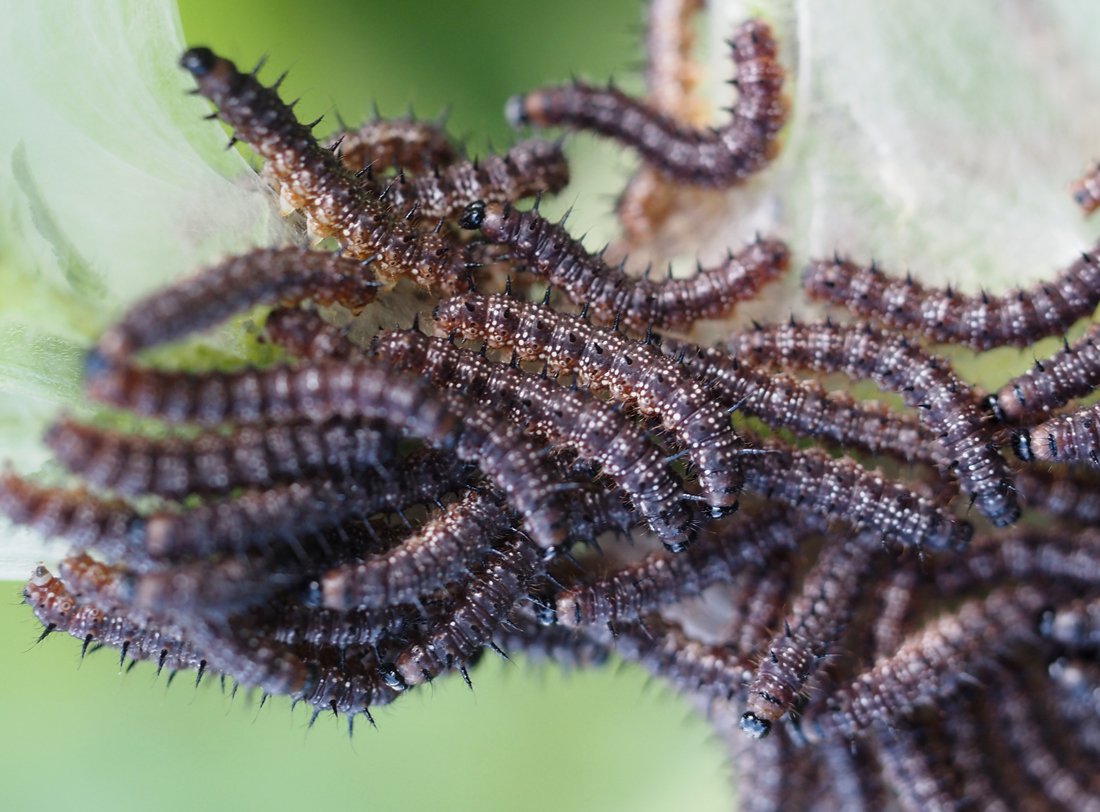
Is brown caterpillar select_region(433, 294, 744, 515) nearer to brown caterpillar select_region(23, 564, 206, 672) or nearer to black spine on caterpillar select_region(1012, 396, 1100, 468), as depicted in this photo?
black spine on caterpillar select_region(1012, 396, 1100, 468)

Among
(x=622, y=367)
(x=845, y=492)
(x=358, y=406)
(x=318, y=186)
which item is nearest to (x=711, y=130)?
(x=622, y=367)

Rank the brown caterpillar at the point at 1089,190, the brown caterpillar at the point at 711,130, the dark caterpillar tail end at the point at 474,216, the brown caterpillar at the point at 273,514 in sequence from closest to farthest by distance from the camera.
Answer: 1. the brown caterpillar at the point at 273,514
2. the dark caterpillar tail end at the point at 474,216
3. the brown caterpillar at the point at 1089,190
4. the brown caterpillar at the point at 711,130

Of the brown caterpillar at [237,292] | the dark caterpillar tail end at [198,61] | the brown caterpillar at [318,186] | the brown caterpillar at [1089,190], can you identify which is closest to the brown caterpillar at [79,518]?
the brown caterpillar at [237,292]

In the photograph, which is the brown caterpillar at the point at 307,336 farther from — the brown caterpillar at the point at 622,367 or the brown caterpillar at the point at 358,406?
the brown caterpillar at the point at 622,367

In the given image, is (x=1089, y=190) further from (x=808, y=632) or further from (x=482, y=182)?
(x=482, y=182)

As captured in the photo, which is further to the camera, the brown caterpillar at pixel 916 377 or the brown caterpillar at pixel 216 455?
the brown caterpillar at pixel 916 377

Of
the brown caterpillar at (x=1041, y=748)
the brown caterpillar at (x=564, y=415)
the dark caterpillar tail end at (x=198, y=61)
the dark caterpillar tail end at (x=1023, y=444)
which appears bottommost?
the brown caterpillar at (x=564, y=415)
